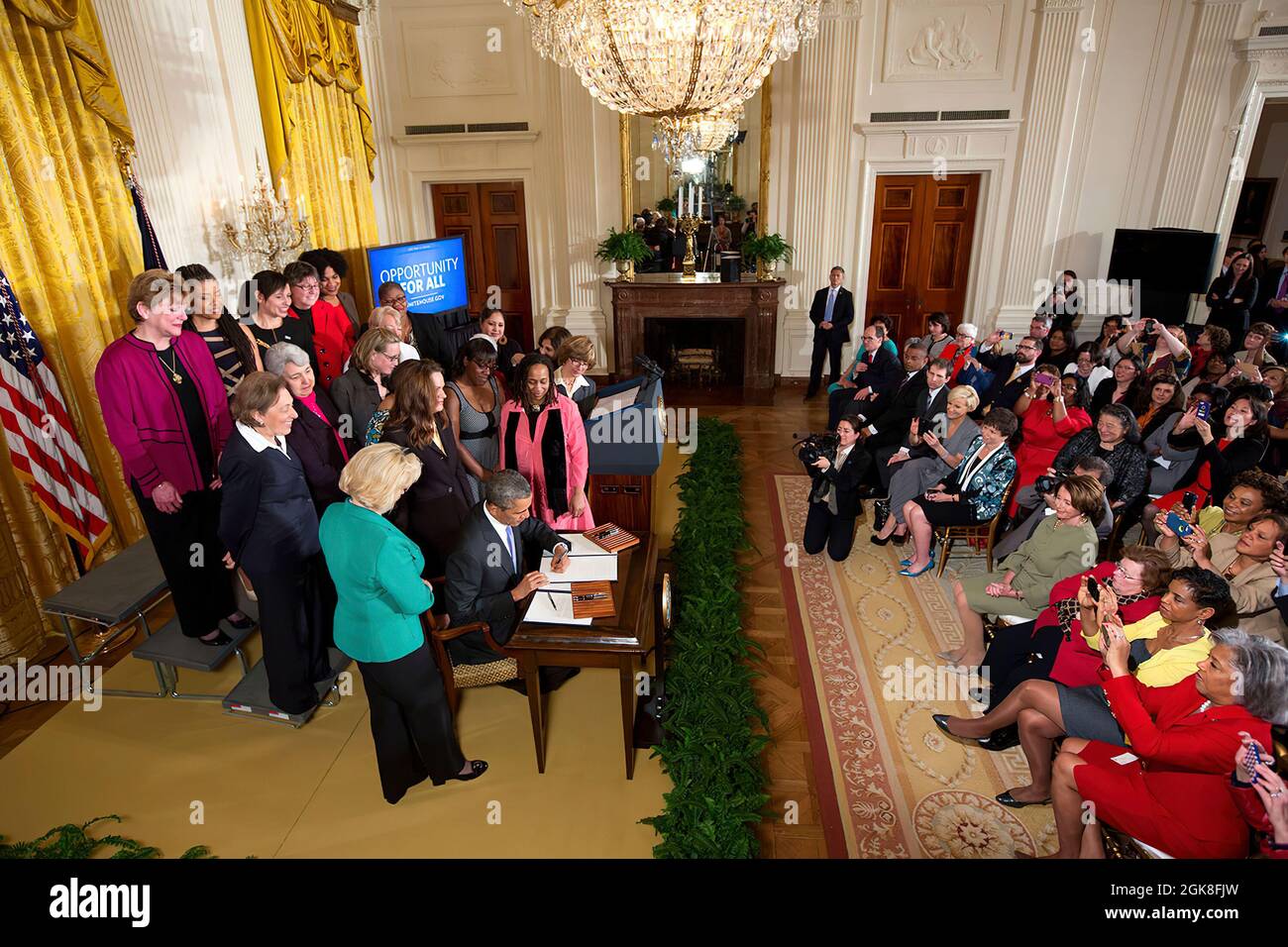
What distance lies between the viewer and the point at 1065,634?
3.35 metres

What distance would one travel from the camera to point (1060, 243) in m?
8.97

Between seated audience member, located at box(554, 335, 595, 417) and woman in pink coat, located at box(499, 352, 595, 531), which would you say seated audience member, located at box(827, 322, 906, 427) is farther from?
woman in pink coat, located at box(499, 352, 595, 531)

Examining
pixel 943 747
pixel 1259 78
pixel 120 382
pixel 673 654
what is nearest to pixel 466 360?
pixel 120 382

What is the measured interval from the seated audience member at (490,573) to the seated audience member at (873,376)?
162 inches

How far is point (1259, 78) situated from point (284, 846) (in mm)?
11430

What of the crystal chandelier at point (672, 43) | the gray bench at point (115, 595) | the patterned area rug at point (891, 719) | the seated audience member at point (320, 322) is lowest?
the patterned area rug at point (891, 719)

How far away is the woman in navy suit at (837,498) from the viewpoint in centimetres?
508

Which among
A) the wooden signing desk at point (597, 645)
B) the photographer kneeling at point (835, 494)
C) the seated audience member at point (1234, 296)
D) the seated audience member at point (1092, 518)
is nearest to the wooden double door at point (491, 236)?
the photographer kneeling at point (835, 494)

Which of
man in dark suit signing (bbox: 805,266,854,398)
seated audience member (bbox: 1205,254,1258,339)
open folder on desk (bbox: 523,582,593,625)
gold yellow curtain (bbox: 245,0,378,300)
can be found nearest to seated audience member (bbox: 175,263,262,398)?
open folder on desk (bbox: 523,582,593,625)

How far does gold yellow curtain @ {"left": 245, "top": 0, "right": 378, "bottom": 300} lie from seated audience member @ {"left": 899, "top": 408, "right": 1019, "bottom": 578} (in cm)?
673

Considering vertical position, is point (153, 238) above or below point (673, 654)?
above

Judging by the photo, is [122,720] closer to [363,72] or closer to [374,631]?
[374,631]

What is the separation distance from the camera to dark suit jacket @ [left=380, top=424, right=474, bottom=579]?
390 cm

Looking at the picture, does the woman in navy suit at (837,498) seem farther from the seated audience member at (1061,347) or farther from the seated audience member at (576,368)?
the seated audience member at (1061,347)
